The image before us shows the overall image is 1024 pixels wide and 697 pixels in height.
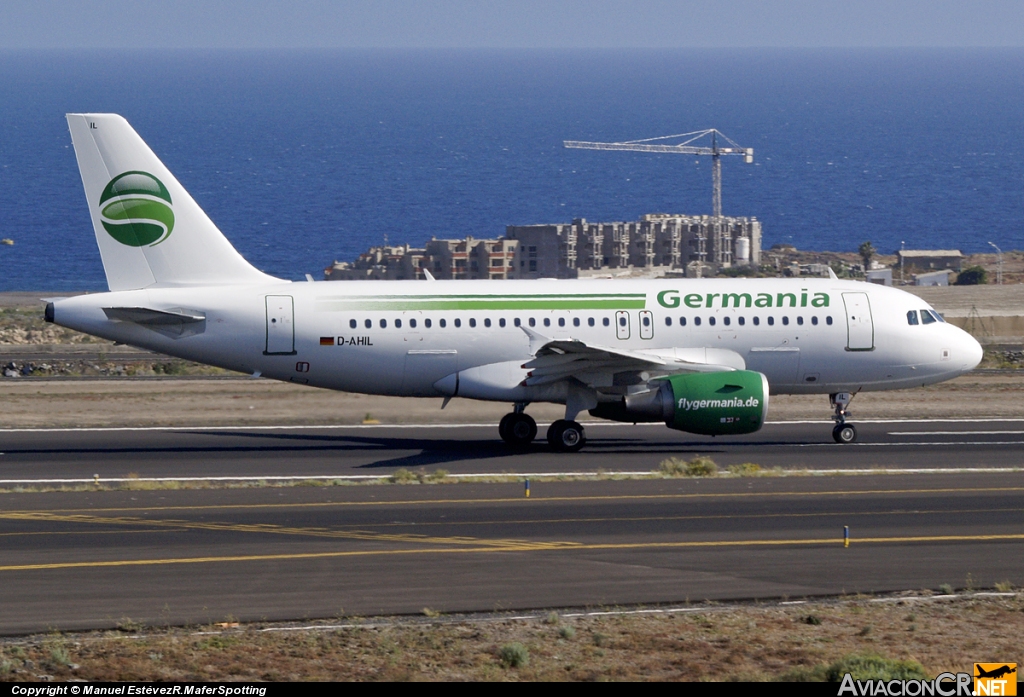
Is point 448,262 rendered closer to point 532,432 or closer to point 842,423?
point 532,432

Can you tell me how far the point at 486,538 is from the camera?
21906 mm

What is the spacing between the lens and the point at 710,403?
30859 millimetres

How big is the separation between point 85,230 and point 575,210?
6494 centimetres

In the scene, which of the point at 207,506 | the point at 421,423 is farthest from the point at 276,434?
the point at 207,506

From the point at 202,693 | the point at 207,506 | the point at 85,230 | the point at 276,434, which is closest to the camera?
the point at 202,693

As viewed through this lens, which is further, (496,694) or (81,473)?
(81,473)

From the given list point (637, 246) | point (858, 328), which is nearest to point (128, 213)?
point (858, 328)

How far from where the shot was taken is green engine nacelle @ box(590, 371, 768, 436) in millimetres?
30891

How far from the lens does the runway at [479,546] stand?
18281 millimetres

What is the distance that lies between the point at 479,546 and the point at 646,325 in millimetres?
12656

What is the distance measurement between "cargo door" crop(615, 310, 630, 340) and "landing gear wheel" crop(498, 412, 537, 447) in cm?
303

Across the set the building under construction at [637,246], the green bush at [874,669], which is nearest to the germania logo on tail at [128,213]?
the green bush at [874,669]

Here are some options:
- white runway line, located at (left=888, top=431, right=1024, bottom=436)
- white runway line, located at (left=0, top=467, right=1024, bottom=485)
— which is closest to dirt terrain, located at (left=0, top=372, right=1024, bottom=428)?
white runway line, located at (left=888, top=431, right=1024, bottom=436)

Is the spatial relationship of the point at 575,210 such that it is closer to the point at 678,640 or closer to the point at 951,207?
the point at 951,207
